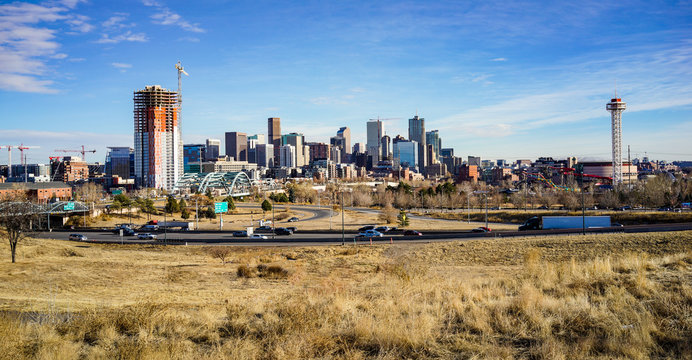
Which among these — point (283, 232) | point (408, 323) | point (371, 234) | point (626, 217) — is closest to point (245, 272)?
point (408, 323)

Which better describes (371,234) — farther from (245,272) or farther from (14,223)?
(14,223)

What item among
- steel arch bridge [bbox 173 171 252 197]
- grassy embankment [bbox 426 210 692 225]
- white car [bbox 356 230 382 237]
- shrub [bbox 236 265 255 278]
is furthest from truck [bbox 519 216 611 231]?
steel arch bridge [bbox 173 171 252 197]

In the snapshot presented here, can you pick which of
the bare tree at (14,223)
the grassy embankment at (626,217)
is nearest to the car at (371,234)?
the grassy embankment at (626,217)

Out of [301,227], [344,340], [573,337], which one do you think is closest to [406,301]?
[344,340]

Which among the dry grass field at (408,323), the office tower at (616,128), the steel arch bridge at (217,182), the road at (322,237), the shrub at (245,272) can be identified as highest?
the office tower at (616,128)

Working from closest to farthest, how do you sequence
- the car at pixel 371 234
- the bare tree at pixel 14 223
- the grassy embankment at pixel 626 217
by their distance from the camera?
the bare tree at pixel 14 223 → the car at pixel 371 234 → the grassy embankment at pixel 626 217

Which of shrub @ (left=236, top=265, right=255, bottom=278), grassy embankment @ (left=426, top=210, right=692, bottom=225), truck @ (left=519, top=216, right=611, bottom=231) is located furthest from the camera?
grassy embankment @ (left=426, top=210, right=692, bottom=225)

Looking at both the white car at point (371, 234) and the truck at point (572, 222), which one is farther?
the truck at point (572, 222)

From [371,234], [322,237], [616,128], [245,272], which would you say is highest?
[616,128]

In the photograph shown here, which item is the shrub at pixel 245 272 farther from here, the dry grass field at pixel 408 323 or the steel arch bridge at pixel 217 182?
the steel arch bridge at pixel 217 182

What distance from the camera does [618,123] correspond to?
191500 millimetres

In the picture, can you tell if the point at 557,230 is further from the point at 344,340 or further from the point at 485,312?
the point at 344,340

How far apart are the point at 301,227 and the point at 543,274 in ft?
176

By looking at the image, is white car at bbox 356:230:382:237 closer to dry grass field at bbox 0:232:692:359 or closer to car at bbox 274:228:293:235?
car at bbox 274:228:293:235
